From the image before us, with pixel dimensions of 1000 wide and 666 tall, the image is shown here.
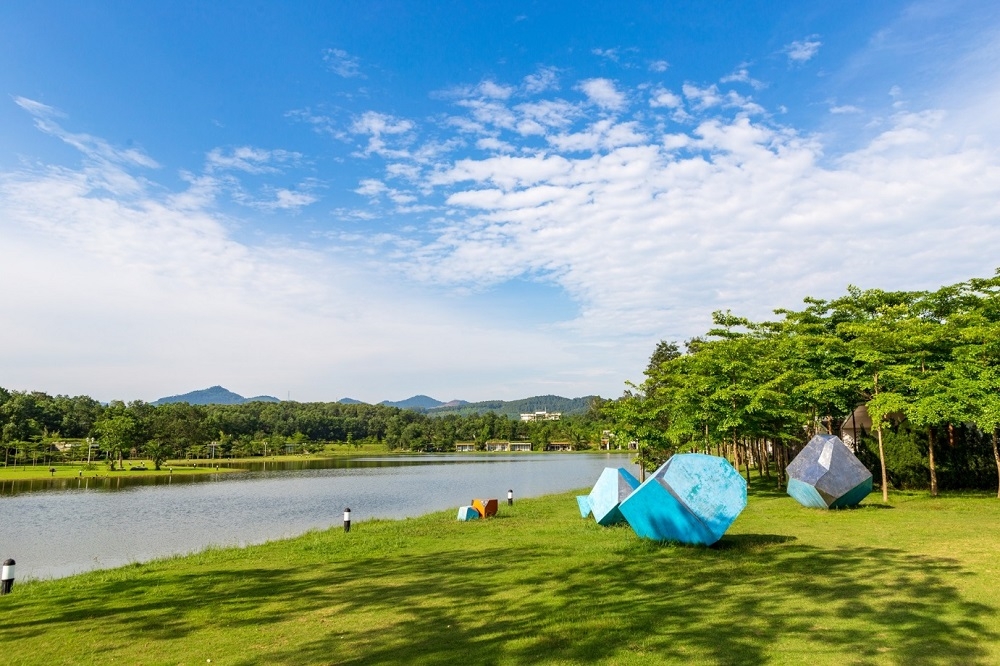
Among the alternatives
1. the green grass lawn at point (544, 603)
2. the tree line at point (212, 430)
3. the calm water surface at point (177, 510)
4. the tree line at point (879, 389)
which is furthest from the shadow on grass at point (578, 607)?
the tree line at point (212, 430)

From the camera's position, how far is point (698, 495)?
13.9 metres

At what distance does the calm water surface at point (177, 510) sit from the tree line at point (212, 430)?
15.4 m

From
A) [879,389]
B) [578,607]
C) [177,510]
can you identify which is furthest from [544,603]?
[177,510]

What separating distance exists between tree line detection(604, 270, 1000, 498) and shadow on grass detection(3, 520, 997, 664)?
1290cm

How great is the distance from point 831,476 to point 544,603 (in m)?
15.1

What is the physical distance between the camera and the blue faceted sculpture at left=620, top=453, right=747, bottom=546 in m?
13.8

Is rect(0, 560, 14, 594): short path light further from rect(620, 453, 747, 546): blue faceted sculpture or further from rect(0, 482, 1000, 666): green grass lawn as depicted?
rect(620, 453, 747, 546): blue faceted sculpture

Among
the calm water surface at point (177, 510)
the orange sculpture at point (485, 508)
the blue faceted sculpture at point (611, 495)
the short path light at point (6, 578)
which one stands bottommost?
the calm water surface at point (177, 510)

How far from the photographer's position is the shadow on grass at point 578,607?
7.44 metres

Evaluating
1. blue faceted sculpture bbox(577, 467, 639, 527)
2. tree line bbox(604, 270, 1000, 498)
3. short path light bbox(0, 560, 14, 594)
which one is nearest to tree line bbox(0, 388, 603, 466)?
tree line bbox(604, 270, 1000, 498)

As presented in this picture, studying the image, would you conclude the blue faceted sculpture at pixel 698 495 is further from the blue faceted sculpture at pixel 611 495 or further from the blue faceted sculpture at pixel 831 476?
the blue faceted sculpture at pixel 831 476

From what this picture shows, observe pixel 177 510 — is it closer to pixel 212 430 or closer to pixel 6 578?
Result: pixel 6 578

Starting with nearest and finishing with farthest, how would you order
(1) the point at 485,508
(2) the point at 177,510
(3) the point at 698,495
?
(3) the point at 698,495 → (1) the point at 485,508 → (2) the point at 177,510

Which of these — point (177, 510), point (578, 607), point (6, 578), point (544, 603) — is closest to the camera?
point (578, 607)
